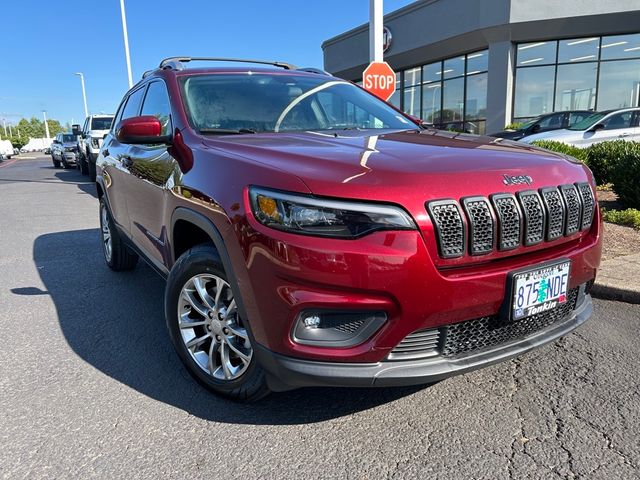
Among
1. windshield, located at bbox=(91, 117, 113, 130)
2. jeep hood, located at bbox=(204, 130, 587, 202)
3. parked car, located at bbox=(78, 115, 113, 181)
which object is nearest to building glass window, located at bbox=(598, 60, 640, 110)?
parked car, located at bbox=(78, 115, 113, 181)

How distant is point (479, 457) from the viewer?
2.22 m

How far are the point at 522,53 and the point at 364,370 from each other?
65.4ft

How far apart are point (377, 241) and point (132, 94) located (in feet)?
12.1

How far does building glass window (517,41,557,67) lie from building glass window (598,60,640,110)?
180cm

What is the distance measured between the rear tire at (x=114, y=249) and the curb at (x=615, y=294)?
4.18m

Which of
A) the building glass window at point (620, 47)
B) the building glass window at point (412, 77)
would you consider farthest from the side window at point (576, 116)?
the building glass window at point (412, 77)

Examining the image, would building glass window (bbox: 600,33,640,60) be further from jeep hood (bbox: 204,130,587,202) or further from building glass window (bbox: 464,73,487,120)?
jeep hood (bbox: 204,130,587,202)

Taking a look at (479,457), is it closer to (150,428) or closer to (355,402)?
(355,402)

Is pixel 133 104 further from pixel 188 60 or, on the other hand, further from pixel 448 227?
pixel 448 227

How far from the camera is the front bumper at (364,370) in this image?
2.08m

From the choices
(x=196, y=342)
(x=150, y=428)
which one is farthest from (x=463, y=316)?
(x=150, y=428)

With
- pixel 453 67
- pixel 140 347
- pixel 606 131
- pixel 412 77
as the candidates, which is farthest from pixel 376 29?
pixel 412 77

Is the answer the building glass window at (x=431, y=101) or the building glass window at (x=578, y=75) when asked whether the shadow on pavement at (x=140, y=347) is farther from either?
the building glass window at (x=431, y=101)

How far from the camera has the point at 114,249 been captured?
5066 mm
